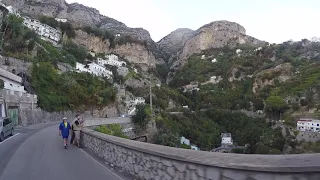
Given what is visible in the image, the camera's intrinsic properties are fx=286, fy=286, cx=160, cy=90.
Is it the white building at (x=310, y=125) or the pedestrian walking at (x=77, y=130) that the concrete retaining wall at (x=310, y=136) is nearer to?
the white building at (x=310, y=125)

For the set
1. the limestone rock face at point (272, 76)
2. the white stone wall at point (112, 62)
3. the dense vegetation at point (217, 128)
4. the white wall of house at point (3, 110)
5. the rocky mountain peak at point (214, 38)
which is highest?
the rocky mountain peak at point (214, 38)

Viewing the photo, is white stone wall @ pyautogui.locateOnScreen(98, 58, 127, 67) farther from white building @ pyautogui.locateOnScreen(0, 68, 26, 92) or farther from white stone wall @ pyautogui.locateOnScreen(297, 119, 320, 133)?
white stone wall @ pyautogui.locateOnScreen(297, 119, 320, 133)

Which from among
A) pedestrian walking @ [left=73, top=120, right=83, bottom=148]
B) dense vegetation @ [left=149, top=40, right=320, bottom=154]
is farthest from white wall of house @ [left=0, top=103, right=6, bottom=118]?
dense vegetation @ [left=149, top=40, right=320, bottom=154]

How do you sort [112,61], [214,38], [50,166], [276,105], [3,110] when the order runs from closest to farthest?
[50,166]
[3,110]
[276,105]
[112,61]
[214,38]

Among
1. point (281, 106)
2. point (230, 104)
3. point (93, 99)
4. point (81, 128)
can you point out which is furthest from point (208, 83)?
point (81, 128)

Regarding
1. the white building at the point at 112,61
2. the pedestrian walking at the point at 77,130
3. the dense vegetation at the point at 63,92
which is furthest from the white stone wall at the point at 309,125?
the white building at the point at 112,61

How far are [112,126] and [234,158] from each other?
3322 centimetres

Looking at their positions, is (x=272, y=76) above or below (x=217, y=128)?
above

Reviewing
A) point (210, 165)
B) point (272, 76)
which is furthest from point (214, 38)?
point (210, 165)

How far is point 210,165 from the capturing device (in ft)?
13.5

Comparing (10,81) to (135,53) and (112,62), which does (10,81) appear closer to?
(112,62)

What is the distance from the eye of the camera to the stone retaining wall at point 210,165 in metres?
2.95

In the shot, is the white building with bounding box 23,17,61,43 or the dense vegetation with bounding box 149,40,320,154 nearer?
the dense vegetation with bounding box 149,40,320,154

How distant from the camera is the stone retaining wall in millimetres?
2947
